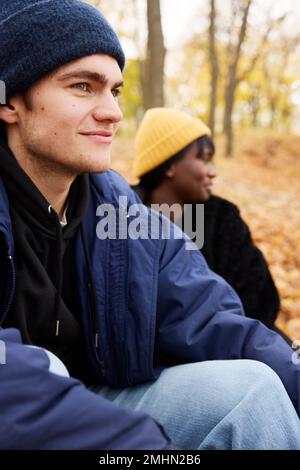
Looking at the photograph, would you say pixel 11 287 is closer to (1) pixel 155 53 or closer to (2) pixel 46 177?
(2) pixel 46 177

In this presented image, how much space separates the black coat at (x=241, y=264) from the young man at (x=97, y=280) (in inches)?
44.5

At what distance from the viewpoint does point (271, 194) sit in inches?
459

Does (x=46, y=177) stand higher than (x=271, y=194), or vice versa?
(x=46, y=177)

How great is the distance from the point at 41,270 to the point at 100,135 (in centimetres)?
57

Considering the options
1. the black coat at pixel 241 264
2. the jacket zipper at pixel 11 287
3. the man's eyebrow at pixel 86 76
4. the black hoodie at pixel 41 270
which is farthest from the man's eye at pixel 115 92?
the black coat at pixel 241 264

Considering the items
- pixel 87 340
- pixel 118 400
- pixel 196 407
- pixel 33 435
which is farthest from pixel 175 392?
pixel 33 435

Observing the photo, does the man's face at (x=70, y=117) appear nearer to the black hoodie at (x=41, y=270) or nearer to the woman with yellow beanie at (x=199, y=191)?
the black hoodie at (x=41, y=270)

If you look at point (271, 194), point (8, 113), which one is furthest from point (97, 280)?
point (271, 194)

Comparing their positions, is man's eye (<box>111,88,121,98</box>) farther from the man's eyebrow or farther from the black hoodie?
the black hoodie

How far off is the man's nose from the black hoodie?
371 mm

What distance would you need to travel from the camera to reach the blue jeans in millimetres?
1674

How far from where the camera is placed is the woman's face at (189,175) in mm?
3945

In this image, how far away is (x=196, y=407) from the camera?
1.82m

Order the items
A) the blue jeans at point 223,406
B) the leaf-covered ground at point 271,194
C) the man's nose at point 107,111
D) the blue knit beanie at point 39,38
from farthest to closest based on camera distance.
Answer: the leaf-covered ground at point 271,194 → the man's nose at point 107,111 → the blue knit beanie at point 39,38 → the blue jeans at point 223,406
